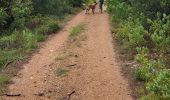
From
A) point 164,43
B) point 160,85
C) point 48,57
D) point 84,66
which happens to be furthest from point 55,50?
point 160,85

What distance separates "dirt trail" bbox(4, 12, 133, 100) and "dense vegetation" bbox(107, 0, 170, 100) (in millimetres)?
691

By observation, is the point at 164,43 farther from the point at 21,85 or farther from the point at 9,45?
the point at 9,45

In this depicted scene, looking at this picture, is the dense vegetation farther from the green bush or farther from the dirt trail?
the dirt trail

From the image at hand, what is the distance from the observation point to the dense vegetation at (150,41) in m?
10.3

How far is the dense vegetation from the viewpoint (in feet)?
Result: 33.9

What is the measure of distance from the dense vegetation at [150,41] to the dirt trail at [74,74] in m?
0.69

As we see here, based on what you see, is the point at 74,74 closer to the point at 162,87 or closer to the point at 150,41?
the point at 162,87

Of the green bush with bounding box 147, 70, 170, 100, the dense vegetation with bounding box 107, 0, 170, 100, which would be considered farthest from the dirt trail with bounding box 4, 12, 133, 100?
the green bush with bounding box 147, 70, 170, 100

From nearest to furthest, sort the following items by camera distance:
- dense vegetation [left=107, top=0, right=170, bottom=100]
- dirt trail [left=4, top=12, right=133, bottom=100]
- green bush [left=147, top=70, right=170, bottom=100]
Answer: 1. green bush [left=147, top=70, right=170, bottom=100]
2. dense vegetation [left=107, top=0, right=170, bottom=100]
3. dirt trail [left=4, top=12, right=133, bottom=100]

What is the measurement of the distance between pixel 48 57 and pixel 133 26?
4.44 meters

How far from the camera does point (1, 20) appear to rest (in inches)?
811

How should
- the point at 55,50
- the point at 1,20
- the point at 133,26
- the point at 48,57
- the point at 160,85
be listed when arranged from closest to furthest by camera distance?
1. the point at 160,85
2. the point at 48,57
3. the point at 55,50
4. the point at 133,26
5. the point at 1,20

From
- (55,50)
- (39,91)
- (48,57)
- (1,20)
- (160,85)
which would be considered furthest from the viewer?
(1,20)

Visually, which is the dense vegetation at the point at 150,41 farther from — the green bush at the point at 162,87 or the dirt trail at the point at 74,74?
the dirt trail at the point at 74,74
